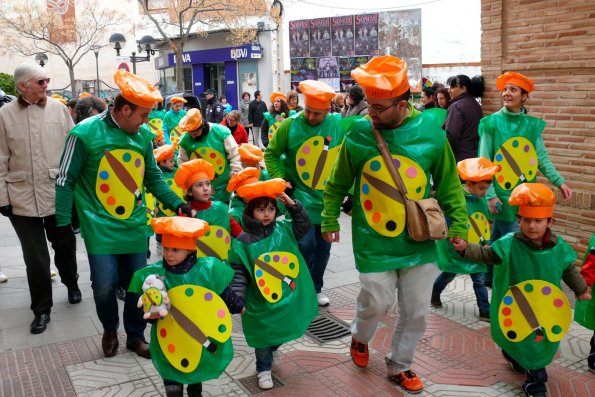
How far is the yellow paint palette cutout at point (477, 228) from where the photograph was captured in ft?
18.0

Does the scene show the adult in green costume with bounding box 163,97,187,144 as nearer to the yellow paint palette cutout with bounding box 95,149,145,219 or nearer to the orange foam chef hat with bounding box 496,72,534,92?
the yellow paint palette cutout with bounding box 95,149,145,219

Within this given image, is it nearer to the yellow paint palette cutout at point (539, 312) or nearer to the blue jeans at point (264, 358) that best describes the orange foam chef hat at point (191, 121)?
the blue jeans at point (264, 358)

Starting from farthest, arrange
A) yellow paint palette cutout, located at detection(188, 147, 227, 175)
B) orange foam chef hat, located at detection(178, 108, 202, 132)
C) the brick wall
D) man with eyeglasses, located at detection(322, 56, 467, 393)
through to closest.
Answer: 1. the brick wall
2. yellow paint palette cutout, located at detection(188, 147, 227, 175)
3. orange foam chef hat, located at detection(178, 108, 202, 132)
4. man with eyeglasses, located at detection(322, 56, 467, 393)

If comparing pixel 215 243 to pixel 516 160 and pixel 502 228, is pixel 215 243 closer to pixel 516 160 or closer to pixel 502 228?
pixel 502 228

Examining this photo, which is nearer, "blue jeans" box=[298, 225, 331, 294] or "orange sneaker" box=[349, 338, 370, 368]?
"orange sneaker" box=[349, 338, 370, 368]

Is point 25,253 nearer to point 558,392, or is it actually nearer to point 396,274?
point 396,274

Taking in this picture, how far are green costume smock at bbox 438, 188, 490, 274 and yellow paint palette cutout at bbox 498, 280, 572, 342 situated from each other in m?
1.19

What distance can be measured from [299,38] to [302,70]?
4.53ft

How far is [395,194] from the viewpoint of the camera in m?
3.97

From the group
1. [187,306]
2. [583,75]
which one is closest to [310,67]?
[583,75]

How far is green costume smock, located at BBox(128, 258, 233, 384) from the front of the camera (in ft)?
11.9

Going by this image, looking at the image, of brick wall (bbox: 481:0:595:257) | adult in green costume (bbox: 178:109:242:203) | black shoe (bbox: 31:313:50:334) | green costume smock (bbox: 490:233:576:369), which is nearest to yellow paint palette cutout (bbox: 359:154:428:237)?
green costume smock (bbox: 490:233:576:369)

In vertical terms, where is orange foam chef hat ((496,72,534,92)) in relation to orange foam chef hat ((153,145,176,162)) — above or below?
above

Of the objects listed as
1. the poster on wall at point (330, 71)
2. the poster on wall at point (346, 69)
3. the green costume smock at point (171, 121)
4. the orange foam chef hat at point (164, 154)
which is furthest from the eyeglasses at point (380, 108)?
the poster on wall at point (330, 71)
